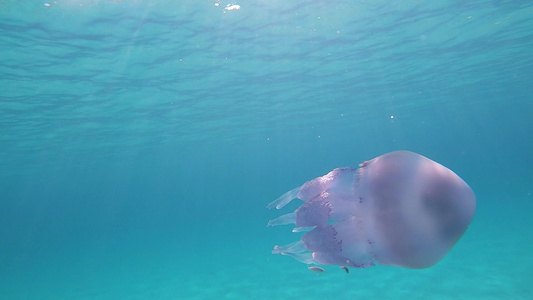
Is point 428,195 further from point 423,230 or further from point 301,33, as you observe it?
point 301,33

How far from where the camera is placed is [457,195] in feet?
4.90

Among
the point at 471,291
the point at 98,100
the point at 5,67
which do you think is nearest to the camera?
the point at 471,291

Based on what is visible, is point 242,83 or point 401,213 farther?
point 242,83

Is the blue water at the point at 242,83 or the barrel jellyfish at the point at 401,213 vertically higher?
the blue water at the point at 242,83

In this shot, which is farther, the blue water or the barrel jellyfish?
the blue water

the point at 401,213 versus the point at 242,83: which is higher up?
the point at 242,83

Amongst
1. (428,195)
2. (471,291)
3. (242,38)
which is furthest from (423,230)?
(242,38)

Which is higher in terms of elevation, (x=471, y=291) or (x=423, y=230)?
(x=423, y=230)

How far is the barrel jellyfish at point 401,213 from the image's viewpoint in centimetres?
146

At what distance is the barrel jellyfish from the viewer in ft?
4.78

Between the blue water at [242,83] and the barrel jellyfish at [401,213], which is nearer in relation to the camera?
the barrel jellyfish at [401,213]

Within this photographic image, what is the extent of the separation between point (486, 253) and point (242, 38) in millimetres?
11696

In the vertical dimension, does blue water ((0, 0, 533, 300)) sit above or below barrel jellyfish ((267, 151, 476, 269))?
above

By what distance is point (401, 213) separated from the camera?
1.46 meters
